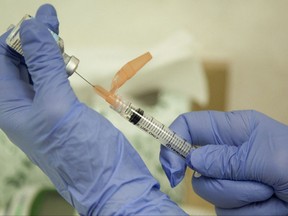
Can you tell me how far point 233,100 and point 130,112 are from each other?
78 centimetres

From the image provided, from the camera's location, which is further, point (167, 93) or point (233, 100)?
point (233, 100)

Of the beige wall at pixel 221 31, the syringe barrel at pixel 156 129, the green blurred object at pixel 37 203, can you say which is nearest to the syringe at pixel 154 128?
the syringe barrel at pixel 156 129

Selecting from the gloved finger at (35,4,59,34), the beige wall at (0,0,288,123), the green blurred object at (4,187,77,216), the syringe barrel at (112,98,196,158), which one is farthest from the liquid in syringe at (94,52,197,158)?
the beige wall at (0,0,288,123)

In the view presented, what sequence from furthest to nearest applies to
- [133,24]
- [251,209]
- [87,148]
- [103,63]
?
[133,24]
[103,63]
[251,209]
[87,148]

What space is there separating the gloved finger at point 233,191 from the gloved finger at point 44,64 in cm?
36

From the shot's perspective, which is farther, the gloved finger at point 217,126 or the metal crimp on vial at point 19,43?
the gloved finger at point 217,126

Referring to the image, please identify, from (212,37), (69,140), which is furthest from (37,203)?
(212,37)

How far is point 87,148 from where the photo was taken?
700 millimetres

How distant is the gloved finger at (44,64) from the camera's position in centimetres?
68

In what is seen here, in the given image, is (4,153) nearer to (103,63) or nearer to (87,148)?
(103,63)

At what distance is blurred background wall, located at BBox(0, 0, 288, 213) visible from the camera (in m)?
1.36

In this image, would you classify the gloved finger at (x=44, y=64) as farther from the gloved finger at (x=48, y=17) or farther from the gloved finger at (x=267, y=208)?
the gloved finger at (x=267, y=208)

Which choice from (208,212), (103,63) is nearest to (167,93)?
(103,63)

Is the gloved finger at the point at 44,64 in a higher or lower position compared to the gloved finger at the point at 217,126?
higher
